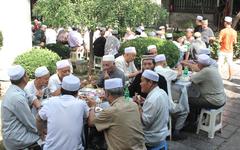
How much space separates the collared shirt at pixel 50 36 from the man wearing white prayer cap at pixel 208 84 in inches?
338

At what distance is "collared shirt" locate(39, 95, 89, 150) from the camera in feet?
13.8

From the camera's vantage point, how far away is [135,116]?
4.28 m

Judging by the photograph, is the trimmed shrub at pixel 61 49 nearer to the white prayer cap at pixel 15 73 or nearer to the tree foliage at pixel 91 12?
the tree foliage at pixel 91 12

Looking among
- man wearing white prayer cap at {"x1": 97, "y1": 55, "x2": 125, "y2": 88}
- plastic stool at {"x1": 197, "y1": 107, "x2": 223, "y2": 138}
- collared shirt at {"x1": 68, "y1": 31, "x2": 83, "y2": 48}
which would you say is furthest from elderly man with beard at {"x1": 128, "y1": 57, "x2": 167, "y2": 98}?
collared shirt at {"x1": 68, "y1": 31, "x2": 83, "y2": 48}

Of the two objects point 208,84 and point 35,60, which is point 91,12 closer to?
point 35,60

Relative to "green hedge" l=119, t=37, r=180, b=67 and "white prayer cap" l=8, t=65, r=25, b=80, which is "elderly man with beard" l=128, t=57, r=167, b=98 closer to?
"white prayer cap" l=8, t=65, r=25, b=80

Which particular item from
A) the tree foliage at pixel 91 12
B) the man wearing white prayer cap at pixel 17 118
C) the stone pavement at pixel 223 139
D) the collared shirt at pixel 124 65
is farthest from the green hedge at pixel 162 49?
the man wearing white prayer cap at pixel 17 118

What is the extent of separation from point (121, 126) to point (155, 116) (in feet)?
3.24

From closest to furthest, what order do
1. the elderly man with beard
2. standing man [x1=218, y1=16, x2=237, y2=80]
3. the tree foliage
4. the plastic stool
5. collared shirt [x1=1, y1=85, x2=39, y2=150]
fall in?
collared shirt [x1=1, y1=85, x2=39, y2=150], the elderly man with beard, the plastic stool, the tree foliage, standing man [x1=218, y1=16, x2=237, y2=80]

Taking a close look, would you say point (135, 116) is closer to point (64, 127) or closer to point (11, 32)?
point (64, 127)

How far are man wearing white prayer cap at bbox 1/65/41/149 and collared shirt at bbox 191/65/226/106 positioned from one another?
129 inches

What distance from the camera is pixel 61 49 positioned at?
13.9 m

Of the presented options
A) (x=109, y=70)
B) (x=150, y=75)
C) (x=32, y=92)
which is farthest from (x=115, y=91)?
(x=109, y=70)

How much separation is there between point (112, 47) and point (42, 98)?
5.89 meters
